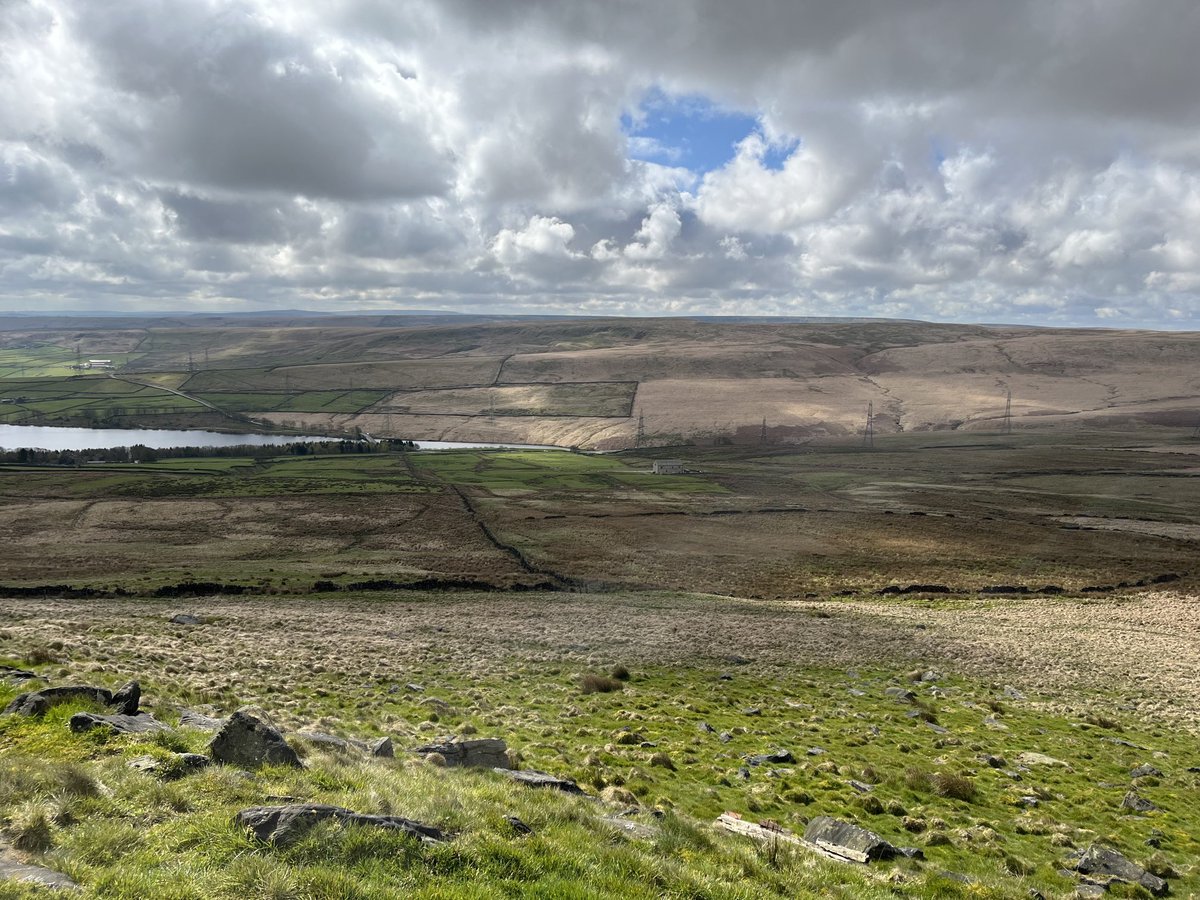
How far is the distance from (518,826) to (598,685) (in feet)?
53.7

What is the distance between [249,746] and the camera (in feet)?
42.2

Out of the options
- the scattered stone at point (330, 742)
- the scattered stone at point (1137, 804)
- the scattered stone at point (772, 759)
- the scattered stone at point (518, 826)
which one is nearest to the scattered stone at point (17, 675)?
the scattered stone at point (330, 742)

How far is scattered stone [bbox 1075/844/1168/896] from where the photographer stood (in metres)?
13.6

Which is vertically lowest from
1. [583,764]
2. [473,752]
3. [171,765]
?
[583,764]

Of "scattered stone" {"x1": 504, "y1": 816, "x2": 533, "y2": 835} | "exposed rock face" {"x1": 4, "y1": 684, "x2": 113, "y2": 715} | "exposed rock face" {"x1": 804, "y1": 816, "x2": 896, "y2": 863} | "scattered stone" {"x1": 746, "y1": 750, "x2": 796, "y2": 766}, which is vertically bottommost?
"scattered stone" {"x1": 746, "y1": 750, "x2": 796, "y2": 766}

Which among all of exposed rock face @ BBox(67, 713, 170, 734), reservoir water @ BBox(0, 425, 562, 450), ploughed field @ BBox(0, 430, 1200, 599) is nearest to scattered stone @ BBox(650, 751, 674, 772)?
exposed rock face @ BBox(67, 713, 170, 734)

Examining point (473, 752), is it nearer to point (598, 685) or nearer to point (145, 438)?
point (598, 685)

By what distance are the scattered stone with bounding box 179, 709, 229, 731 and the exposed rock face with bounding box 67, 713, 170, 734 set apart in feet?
2.80

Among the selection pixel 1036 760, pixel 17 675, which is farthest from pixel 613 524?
pixel 17 675

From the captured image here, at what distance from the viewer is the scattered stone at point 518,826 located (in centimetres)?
1112

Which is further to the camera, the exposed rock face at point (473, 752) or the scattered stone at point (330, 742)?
the exposed rock face at point (473, 752)

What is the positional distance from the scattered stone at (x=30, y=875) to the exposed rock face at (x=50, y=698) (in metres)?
7.15

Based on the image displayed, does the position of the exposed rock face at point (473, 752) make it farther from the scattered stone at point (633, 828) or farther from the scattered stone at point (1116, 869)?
the scattered stone at point (1116, 869)

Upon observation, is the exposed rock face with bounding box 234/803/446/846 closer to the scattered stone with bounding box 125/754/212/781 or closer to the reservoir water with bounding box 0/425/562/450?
the scattered stone with bounding box 125/754/212/781
